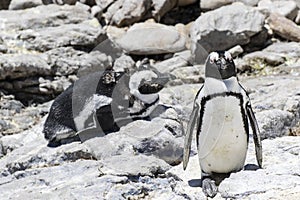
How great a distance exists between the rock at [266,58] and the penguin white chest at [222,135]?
501cm

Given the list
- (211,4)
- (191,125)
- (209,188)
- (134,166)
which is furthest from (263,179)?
(211,4)

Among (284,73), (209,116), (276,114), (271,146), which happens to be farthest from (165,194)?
(284,73)

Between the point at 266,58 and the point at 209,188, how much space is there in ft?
17.6

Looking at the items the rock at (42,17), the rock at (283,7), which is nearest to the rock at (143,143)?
the rock at (42,17)

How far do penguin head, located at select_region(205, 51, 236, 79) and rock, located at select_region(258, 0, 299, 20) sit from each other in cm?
664

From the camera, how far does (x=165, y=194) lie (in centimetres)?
365

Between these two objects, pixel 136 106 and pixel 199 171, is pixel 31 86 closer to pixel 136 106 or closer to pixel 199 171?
pixel 136 106

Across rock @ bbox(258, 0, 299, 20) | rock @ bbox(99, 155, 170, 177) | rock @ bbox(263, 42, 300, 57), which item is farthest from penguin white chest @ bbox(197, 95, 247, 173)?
rock @ bbox(258, 0, 299, 20)

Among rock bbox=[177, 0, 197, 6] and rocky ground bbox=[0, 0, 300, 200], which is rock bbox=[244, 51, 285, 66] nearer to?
rocky ground bbox=[0, 0, 300, 200]

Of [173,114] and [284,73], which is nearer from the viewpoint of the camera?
[173,114]

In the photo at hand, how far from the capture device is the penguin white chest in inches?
133

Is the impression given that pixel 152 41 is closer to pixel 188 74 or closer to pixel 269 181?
pixel 188 74

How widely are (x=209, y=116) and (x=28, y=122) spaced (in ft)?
14.1

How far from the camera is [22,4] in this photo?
10133 mm
